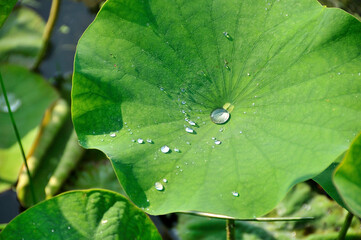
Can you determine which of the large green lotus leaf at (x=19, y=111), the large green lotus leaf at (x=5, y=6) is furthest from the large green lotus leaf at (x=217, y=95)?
the large green lotus leaf at (x=19, y=111)

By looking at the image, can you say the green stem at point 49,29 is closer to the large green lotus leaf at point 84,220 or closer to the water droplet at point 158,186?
the large green lotus leaf at point 84,220

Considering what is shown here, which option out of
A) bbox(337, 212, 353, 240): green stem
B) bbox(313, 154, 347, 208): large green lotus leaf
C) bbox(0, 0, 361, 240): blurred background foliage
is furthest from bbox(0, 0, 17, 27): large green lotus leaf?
bbox(337, 212, 353, 240): green stem

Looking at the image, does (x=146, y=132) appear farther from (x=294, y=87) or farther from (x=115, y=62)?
(x=294, y=87)

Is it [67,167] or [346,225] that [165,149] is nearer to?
[346,225]

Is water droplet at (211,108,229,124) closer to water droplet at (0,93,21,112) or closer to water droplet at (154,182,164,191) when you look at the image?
water droplet at (154,182,164,191)

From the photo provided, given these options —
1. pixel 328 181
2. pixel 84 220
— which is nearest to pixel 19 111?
pixel 84 220

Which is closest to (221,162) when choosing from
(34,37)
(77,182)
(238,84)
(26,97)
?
(238,84)
